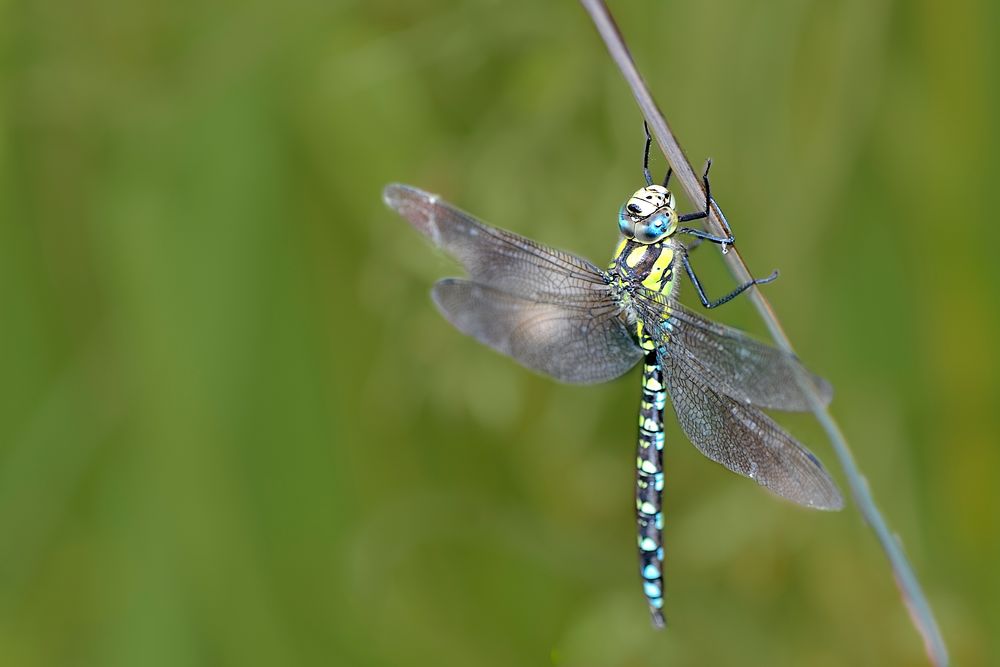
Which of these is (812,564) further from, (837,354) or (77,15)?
(77,15)

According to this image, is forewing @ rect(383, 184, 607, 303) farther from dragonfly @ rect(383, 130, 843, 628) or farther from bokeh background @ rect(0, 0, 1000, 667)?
bokeh background @ rect(0, 0, 1000, 667)

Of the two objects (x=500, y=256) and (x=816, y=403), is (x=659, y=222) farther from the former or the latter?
(x=816, y=403)

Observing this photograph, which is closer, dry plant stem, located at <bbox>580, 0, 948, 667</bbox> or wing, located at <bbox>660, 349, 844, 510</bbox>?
dry plant stem, located at <bbox>580, 0, 948, 667</bbox>

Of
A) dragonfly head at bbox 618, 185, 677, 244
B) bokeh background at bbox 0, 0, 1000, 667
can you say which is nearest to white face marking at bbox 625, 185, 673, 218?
dragonfly head at bbox 618, 185, 677, 244

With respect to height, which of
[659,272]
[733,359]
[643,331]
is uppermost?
[659,272]

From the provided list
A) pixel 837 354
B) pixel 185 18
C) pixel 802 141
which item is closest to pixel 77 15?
pixel 185 18

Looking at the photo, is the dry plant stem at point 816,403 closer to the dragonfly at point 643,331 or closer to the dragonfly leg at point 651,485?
the dragonfly at point 643,331

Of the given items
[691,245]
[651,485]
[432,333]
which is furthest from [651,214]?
[432,333]
